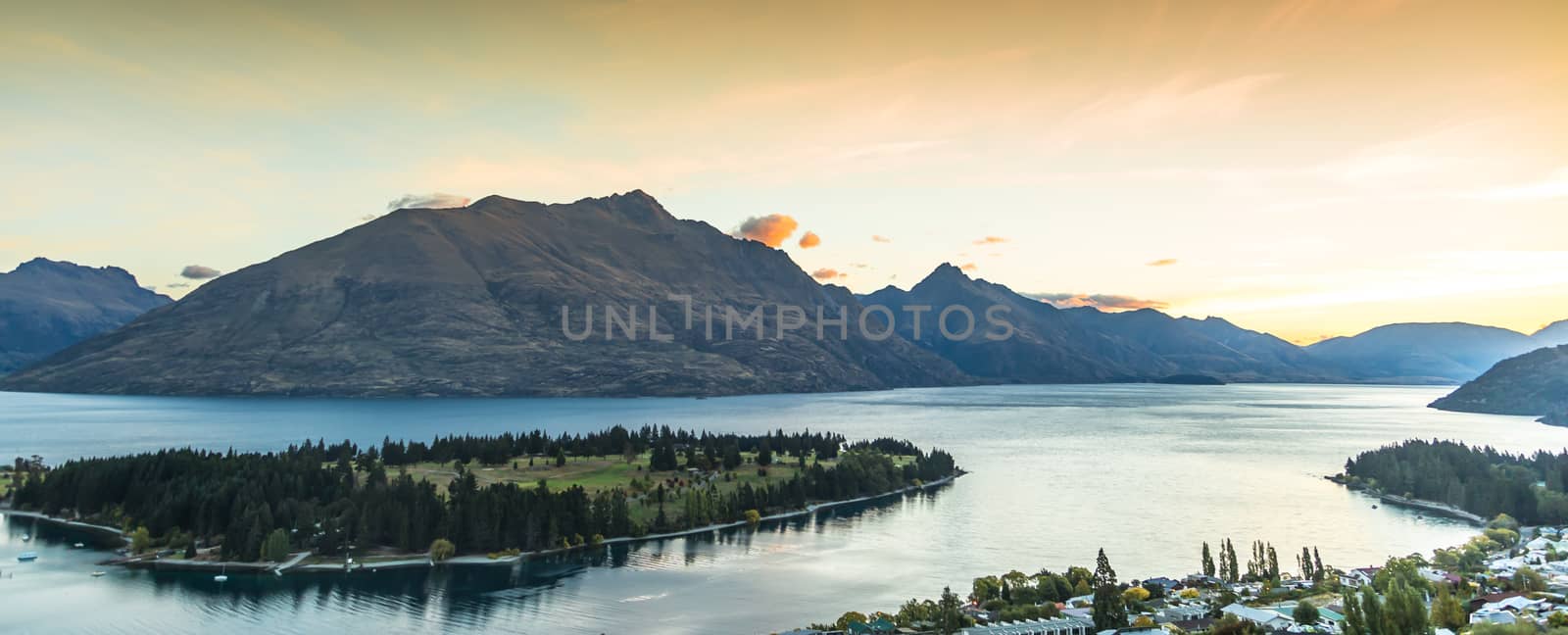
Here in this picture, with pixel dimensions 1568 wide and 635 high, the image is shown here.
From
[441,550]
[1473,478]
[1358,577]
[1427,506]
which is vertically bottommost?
[1427,506]

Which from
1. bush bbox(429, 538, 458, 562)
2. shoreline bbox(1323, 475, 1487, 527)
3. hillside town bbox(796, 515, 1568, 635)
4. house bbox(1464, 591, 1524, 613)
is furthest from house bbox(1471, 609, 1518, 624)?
bush bbox(429, 538, 458, 562)

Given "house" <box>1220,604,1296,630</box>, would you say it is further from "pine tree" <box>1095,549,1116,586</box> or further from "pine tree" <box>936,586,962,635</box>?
"pine tree" <box>936,586,962,635</box>

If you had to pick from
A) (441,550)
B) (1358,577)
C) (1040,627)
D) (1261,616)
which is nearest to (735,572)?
(441,550)

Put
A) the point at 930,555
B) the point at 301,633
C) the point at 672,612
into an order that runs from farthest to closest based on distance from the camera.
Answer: the point at 930,555 → the point at 672,612 → the point at 301,633

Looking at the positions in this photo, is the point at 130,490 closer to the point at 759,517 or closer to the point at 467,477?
the point at 467,477

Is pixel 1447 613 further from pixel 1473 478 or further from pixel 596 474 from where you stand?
pixel 596 474

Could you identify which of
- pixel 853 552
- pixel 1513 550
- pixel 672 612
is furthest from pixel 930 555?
pixel 1513 550

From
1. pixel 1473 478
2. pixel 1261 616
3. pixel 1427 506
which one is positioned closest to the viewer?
pixel 1261 616
